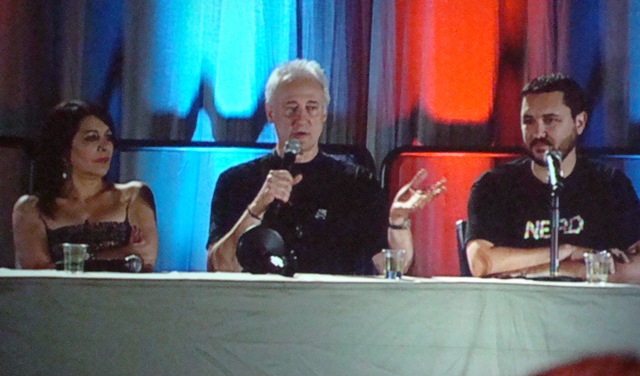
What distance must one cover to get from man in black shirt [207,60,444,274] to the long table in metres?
1.56

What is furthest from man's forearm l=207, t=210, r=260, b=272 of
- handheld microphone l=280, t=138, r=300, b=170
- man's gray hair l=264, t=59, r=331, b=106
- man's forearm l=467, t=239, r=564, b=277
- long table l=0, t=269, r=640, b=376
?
long table l=0, t=269, r=640, b=376

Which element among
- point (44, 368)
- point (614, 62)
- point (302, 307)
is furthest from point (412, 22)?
point (44, 368)

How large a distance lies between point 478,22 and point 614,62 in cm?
66

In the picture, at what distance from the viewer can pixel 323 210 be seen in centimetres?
397

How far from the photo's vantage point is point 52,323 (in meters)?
2.15

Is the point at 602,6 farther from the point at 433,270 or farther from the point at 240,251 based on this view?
the point at 240,251

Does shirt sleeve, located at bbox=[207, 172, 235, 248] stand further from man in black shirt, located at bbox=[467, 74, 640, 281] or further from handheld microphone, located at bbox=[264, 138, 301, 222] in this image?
man in black shirt, located at bbox=[467, 74, 640, 281]

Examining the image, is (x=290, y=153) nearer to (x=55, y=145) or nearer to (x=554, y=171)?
(x=554, y=171)

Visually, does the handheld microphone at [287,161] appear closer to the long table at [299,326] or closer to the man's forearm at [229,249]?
the man's forearm at [229,249]

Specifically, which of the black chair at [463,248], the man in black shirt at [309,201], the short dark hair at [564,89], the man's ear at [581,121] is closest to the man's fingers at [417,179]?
the man in black shirt at [309,201]

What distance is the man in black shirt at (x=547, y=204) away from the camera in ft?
12.7

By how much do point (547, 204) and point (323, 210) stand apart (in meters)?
0.98

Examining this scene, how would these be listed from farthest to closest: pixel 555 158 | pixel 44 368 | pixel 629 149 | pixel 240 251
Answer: pixel 629 149 → pixel 555 158 → pixel 240 251 → pixel 44 368

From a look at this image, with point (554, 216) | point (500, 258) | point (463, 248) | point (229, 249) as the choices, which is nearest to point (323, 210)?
point (229, 249)
